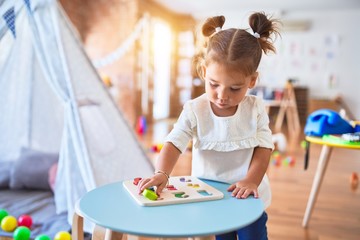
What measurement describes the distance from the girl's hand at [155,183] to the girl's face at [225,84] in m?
0.24

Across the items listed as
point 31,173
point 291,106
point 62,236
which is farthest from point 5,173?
point 291,106

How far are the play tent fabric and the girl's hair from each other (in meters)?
1.02

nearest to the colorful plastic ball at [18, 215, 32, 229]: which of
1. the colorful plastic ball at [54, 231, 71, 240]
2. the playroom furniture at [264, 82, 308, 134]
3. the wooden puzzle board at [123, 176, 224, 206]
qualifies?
the colorful plastic ball at [54, 231, 71, 240]

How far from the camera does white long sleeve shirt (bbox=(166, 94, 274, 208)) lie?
3.03 ft

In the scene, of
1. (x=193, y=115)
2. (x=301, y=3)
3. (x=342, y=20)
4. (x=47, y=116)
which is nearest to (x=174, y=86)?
(x=301, y=3)

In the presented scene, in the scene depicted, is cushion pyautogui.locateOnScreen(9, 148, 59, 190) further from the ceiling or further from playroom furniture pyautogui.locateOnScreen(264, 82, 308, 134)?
the ceiling

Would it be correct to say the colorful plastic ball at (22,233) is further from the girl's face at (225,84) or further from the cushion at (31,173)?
the girl's face at (225,84)

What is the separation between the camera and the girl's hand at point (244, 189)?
0.80 m

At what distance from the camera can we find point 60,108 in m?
2.45

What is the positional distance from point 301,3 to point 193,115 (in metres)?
6.14

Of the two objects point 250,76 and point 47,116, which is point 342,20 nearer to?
point 47,116

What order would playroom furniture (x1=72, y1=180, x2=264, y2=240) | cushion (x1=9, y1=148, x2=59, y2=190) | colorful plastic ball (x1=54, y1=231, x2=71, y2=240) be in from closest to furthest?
1. playroom furniture (x1=72, y1=180, x2=264, y2=240)
2. colorful plastic ball (x1=54, y1=231, x2=71, y2=240)
3. cushion (x1=9, y1=148, x2=59, y2=190)

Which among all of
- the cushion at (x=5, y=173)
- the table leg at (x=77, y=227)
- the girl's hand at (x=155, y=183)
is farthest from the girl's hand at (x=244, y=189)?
the cushion at (x=5, y=173)

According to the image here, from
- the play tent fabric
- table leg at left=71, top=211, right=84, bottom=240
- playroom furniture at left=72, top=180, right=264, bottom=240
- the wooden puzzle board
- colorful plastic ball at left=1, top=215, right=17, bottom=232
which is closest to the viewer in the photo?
playroom furniture at left=72, top=180, right=264, bottom=240
